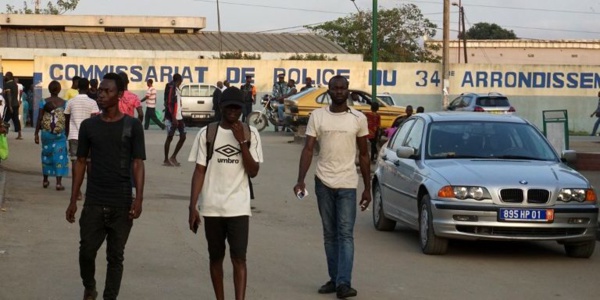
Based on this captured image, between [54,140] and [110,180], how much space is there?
9.40 m

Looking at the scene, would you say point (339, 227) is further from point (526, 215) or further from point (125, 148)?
point (526, 215)

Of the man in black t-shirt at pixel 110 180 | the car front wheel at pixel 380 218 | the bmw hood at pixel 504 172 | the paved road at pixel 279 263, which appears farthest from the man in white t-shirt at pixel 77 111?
the man in black t-shirt at pixel 110 180

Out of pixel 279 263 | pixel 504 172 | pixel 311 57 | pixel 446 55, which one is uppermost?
Result: pixel 311 57

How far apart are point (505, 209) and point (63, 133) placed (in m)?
8.12

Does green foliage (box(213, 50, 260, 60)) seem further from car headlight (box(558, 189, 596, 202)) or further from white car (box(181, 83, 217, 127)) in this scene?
car headlight (box(558, 189, 596, 202))

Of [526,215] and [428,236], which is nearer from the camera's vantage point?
[526,215]

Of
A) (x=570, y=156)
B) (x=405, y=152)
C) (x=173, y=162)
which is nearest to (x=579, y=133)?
(x=173, y=162)

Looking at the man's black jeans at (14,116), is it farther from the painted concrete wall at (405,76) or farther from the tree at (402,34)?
the tree at (402,34)

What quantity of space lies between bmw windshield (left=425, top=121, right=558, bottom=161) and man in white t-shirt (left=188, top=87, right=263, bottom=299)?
4972 millimetres

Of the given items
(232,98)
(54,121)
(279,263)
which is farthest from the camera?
(54,121)

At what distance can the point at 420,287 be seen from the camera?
384 inches

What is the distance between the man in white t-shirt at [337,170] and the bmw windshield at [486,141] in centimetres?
327

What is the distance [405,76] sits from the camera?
151 ft

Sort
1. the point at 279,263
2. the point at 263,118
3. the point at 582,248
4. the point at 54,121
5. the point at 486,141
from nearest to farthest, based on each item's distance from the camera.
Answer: the point at 279,263 → the point at 582,248 → the point at 486,141 → the point at 54,121 → the point at 263,118
